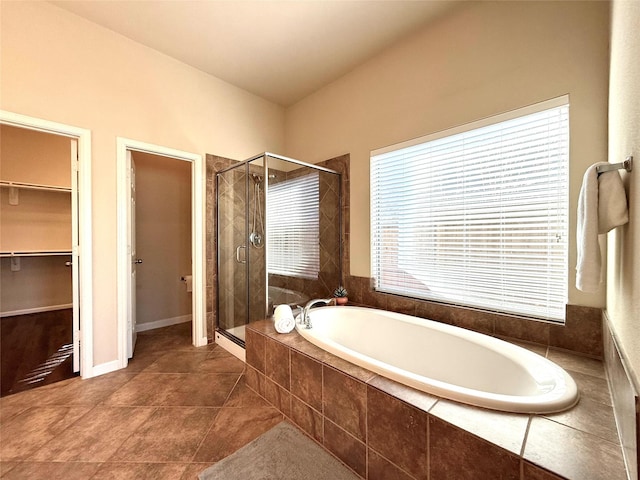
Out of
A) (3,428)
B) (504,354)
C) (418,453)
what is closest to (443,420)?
(418,453)

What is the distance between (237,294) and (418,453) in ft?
6.95

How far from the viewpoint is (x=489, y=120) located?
1.80 metres

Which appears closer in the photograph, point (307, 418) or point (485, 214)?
point (307, 418)

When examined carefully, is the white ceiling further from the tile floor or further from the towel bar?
the tile floor

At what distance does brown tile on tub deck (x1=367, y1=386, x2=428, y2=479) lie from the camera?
1001mm

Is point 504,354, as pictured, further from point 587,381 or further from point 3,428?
point 3,428

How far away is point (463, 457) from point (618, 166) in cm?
121

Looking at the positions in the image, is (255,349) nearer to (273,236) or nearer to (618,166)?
(273,236)

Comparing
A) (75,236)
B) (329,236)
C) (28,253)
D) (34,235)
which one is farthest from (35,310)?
(329,236)

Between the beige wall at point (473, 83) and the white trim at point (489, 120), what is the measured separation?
3 centimetres

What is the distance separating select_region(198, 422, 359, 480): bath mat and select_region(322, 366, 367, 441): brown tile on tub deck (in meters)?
0.20

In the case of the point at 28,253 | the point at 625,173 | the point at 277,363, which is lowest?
the point at 277,363

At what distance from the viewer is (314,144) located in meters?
3.07

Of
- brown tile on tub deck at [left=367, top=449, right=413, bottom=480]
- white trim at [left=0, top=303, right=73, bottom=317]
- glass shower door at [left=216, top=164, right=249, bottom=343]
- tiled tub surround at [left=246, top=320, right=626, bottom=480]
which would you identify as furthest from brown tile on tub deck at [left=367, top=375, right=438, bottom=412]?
white trim at [left=0, top=303, right=73, bottom=317]
